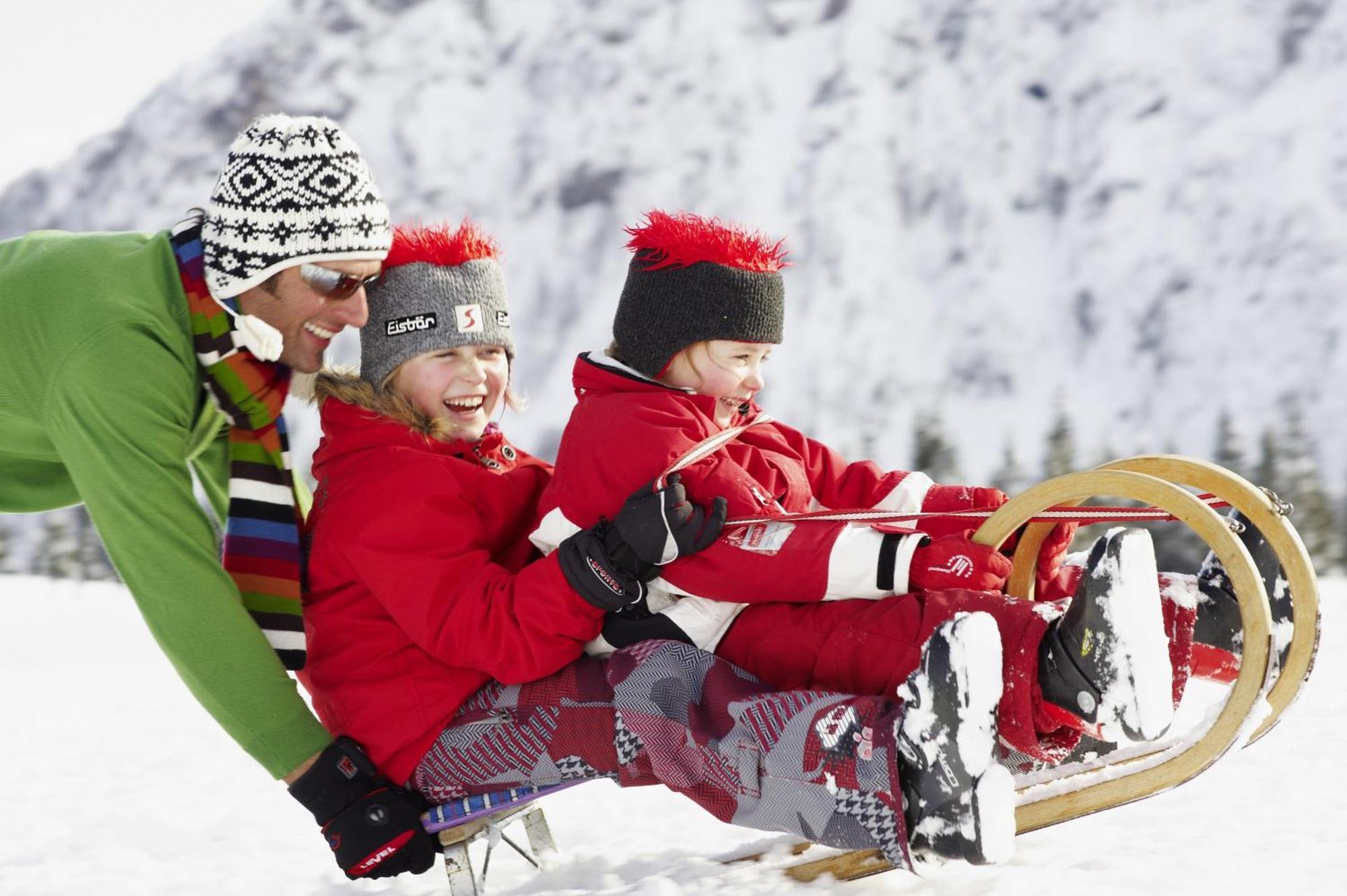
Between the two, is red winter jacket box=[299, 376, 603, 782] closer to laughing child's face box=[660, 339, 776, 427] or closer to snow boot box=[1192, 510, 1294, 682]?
laughing child's face box=[660, 339, 776, 427]

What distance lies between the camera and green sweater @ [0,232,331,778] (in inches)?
110

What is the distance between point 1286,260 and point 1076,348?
33.0ft

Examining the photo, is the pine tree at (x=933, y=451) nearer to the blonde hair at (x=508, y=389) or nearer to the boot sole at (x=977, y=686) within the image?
the blonde hair at (x=508, y=389)

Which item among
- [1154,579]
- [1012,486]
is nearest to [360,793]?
[1154,579]

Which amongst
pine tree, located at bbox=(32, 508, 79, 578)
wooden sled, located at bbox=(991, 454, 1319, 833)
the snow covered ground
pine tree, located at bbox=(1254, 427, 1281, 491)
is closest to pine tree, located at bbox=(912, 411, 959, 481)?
pine tree, located at bbox=(1254, 427, 1281, 491)

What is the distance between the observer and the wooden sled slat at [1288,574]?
2.54 m

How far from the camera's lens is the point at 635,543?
268 centimetres

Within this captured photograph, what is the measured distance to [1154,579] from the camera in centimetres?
228

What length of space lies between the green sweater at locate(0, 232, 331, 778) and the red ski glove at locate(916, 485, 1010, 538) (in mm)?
1424

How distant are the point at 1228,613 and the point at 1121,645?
62cm

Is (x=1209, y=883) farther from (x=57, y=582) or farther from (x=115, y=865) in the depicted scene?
(x=57, y=582)

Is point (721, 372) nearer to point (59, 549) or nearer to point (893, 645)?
point (893, 645)

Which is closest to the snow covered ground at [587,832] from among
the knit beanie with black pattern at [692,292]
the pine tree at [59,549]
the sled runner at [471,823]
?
the sled runner at [471,823]

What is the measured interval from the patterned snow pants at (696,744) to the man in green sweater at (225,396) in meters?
0.25
